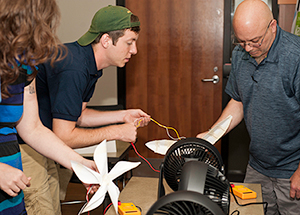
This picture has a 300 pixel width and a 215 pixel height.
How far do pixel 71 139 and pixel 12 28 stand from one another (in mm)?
744

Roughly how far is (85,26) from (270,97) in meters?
2.59

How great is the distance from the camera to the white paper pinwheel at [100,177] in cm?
100

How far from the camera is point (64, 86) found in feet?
4.73

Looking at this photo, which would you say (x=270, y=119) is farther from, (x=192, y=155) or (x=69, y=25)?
(x=69, y=25)

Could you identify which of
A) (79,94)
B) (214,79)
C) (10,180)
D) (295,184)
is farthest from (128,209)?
(214,79)

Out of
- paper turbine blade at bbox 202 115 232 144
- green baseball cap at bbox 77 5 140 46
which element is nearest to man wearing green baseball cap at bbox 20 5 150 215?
green baseball cap at bbox 77 5 140 46

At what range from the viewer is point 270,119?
1574 mm

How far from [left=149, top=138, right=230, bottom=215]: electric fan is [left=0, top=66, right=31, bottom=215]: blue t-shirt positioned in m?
0.50

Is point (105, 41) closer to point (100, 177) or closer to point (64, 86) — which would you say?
point (64, 86)

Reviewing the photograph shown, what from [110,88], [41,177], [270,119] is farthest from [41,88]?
[110,88]

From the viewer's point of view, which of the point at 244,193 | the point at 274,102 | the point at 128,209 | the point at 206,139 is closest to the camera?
the point at 128,209

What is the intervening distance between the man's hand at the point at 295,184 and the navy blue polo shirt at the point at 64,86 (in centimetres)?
109

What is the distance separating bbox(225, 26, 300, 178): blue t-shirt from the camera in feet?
4.87

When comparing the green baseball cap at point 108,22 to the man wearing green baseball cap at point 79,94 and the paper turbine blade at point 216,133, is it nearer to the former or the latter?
the man wearing green baseball cap at point 79,94
